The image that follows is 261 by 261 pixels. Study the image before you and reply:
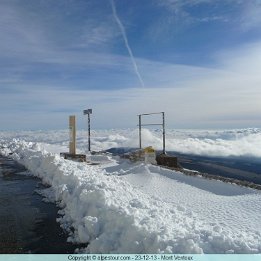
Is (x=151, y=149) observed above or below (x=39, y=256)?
above

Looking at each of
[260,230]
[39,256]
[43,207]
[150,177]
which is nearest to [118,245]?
[39,256]

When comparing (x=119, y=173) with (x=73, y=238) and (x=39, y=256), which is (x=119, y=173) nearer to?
(x=73, y=238)

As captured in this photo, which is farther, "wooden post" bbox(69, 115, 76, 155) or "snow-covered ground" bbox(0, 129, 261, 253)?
"wooden post" bbox(69, 115, 76, 155)

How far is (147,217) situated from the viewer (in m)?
7.52

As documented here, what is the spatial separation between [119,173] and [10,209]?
590 centimetres

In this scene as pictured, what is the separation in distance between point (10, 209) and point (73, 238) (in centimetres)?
339

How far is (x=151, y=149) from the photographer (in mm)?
19016

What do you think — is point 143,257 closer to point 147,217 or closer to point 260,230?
point 147,217

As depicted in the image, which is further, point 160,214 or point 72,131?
point 72,131

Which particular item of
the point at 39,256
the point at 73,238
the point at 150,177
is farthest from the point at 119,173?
the point at 39,256

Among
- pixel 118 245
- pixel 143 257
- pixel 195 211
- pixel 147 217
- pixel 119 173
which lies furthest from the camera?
pixel 119 173

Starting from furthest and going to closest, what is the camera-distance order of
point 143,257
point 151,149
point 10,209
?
1. point 151,149
2. point 10,209
3. point 143,257

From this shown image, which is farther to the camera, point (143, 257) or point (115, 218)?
point (115, 218)

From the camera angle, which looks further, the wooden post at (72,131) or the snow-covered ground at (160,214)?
the wooden post at (72,131)
